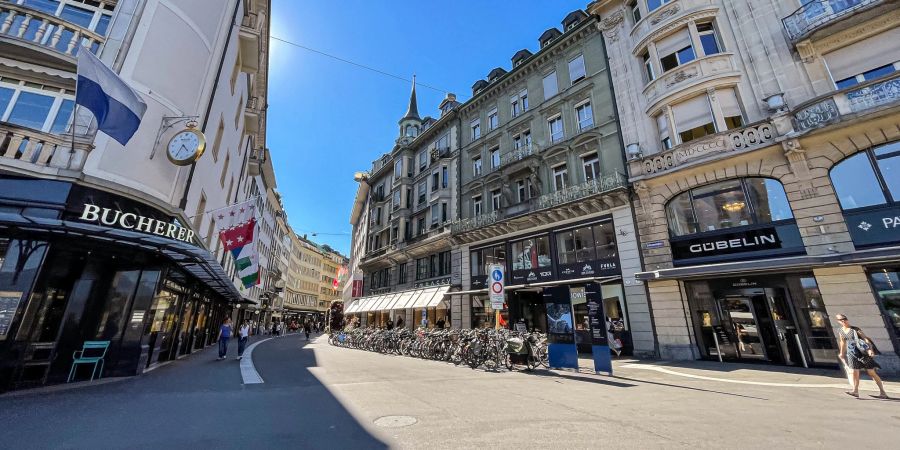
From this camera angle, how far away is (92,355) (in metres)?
9.23

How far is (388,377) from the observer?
10102mm

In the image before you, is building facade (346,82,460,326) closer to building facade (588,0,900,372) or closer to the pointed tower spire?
the pointed tower spire

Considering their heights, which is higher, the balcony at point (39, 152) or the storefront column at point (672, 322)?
the balcony at point (39, 152)

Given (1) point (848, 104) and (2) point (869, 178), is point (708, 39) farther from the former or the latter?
(2) point (869, 178)

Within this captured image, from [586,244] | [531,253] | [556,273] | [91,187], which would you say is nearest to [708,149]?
[586,244]

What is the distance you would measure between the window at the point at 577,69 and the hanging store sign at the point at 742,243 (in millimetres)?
11303

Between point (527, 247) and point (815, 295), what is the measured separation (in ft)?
38.9

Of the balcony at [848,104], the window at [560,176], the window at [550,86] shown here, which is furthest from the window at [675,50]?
the window at [560,176]

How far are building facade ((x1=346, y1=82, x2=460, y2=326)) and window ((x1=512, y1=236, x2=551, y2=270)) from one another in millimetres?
5659

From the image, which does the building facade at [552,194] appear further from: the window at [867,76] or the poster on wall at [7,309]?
the poster on wall at [7,309]

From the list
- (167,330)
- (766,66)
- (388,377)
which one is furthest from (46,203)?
(766,66)

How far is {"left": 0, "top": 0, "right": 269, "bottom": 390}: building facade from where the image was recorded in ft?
26.1

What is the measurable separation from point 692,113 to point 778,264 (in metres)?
7.23

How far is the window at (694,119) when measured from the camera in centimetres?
1448
